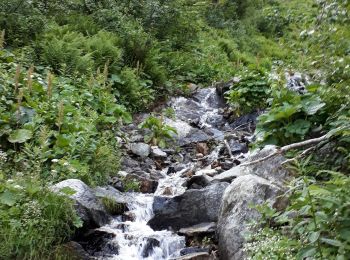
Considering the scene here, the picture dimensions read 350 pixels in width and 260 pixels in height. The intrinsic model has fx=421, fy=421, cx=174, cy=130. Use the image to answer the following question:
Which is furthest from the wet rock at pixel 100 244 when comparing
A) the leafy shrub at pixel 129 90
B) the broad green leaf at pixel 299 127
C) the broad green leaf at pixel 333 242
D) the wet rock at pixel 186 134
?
the leafy shrub at pixel 129 90

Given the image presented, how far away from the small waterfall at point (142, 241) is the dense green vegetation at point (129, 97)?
803mm

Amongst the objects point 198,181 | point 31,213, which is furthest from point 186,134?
point 31,213

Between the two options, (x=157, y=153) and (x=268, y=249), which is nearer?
(x=268, y=249)

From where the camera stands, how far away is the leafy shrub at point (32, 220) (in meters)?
4.38

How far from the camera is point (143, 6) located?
14.0 meters

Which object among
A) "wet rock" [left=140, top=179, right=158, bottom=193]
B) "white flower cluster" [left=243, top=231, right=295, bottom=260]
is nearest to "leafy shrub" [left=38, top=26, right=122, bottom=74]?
"wet rock" [left=140, top=179, right=158, bottom=193]

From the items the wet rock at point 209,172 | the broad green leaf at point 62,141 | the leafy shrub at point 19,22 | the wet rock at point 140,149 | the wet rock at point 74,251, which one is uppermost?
the leafy shrub at point 19,22

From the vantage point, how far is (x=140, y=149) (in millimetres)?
8102

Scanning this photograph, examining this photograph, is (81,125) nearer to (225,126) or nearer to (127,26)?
(225,126)

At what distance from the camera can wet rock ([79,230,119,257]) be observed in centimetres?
518

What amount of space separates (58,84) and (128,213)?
11.5 feet

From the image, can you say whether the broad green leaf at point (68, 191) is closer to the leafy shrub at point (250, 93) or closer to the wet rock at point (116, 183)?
the wet rock at point (116, 183)

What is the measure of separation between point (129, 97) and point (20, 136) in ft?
14.4

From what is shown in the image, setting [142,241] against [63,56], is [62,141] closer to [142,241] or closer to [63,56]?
[142,241]
